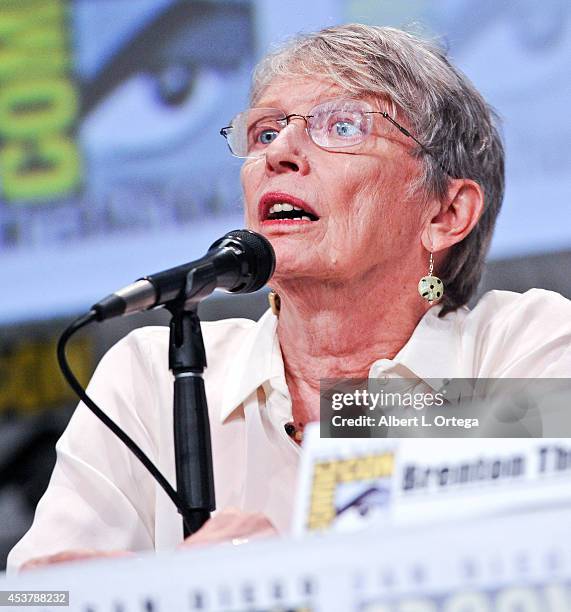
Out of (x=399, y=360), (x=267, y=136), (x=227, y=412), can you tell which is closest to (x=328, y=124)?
(x=267, y=136)

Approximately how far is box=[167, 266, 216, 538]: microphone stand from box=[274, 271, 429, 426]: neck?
2.16 ft

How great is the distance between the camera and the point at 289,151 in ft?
6.24

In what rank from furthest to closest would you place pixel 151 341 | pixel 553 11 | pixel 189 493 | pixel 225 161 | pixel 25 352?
pixel 25 352
pixel 225 161
pixel 553 11
pixel 151 341
pixel 189 493

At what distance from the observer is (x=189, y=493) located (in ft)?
4.19

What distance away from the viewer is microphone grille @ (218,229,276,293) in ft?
4.48

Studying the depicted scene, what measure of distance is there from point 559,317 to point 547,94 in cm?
114

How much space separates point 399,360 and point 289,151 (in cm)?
44

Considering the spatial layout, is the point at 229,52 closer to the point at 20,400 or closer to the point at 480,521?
the point at 20,400

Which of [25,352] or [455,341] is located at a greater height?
[455,341]

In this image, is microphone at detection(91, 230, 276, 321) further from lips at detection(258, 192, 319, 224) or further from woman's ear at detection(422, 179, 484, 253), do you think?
woman's ear at detection(422, 179, 484, 253)

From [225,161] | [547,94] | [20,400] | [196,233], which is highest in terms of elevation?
[547,94]

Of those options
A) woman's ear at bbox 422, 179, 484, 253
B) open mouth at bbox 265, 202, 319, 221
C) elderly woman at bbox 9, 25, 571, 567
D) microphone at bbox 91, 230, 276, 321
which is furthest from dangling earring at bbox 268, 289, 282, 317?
microphone at bbox 91, 230, 276, 321

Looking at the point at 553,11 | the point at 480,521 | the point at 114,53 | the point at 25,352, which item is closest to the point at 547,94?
the point at 553,11

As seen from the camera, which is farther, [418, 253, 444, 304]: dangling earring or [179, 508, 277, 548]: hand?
[418, 253, 444, 304]: dangling earring
